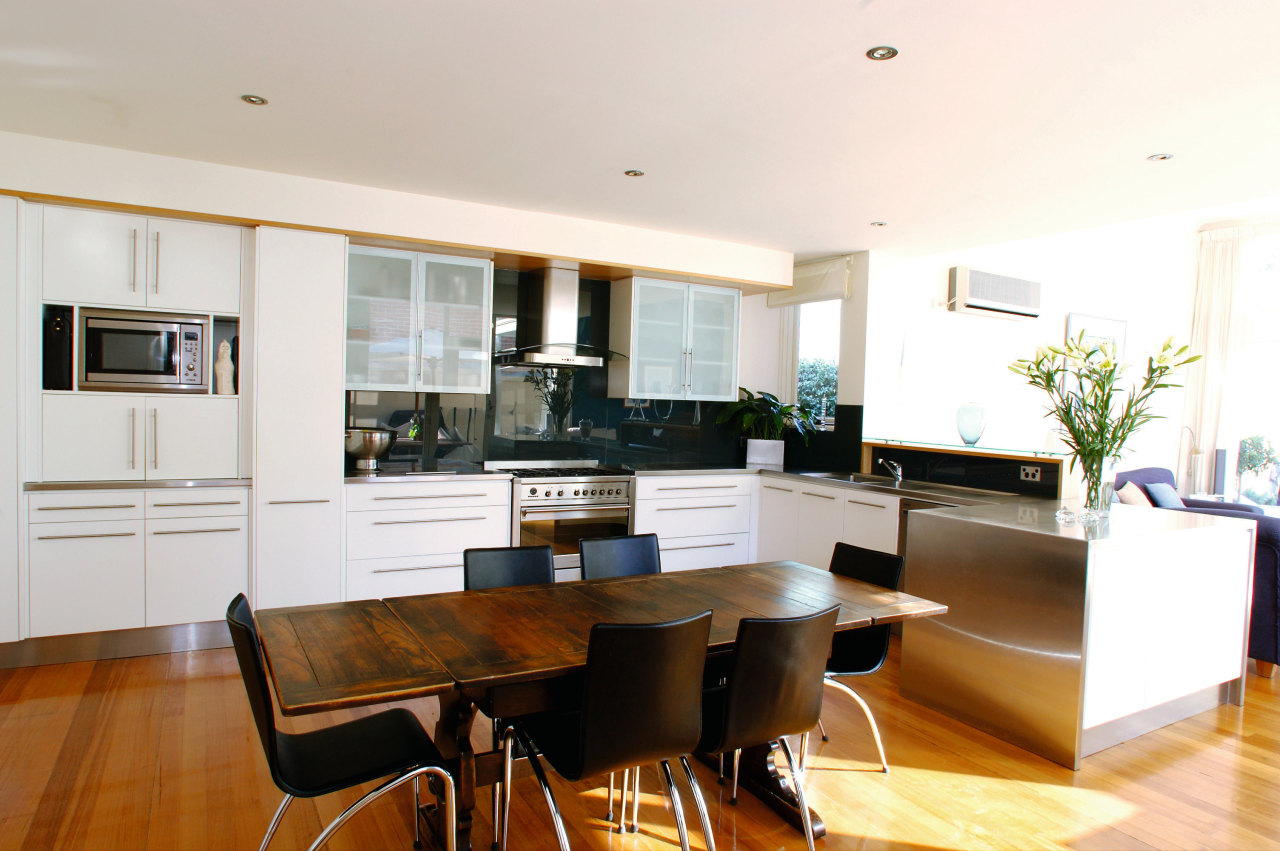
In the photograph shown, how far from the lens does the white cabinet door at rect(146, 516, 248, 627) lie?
3.83m

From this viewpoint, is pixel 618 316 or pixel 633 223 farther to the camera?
pixel 618 316

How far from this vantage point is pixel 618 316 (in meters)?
5.44

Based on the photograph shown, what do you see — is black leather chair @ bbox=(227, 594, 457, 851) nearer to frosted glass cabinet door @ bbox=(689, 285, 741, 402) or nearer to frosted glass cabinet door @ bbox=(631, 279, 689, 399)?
frosted glass cabinet door @ bbox=(631, 279, 689, 399)

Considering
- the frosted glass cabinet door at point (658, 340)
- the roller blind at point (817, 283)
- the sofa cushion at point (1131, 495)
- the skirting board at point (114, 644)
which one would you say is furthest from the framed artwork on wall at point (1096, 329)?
the skirting board at point (114, 644)

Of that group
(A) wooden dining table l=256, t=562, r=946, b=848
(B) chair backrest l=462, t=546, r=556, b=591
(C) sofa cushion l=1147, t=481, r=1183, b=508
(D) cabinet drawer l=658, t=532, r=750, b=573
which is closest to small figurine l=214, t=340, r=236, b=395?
(B) chair backrest l=462, t=546, r=556, b=591

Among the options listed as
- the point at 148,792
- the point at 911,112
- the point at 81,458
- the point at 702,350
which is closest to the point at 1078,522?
the point at 911,112

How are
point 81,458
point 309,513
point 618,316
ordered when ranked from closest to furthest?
1. point 81,458
2. point 309,513
3. point 618,316

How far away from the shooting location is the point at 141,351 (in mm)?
3896

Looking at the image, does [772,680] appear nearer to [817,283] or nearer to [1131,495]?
[817,283]

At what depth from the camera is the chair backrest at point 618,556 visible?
3025 mm

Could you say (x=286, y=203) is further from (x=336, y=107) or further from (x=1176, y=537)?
(x=1176, y=537)

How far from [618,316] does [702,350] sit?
0.68 m

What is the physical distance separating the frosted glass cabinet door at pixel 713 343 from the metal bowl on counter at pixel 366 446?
7.34 ft

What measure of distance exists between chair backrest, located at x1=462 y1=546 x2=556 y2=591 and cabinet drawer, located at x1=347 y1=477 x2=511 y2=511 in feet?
5.14
